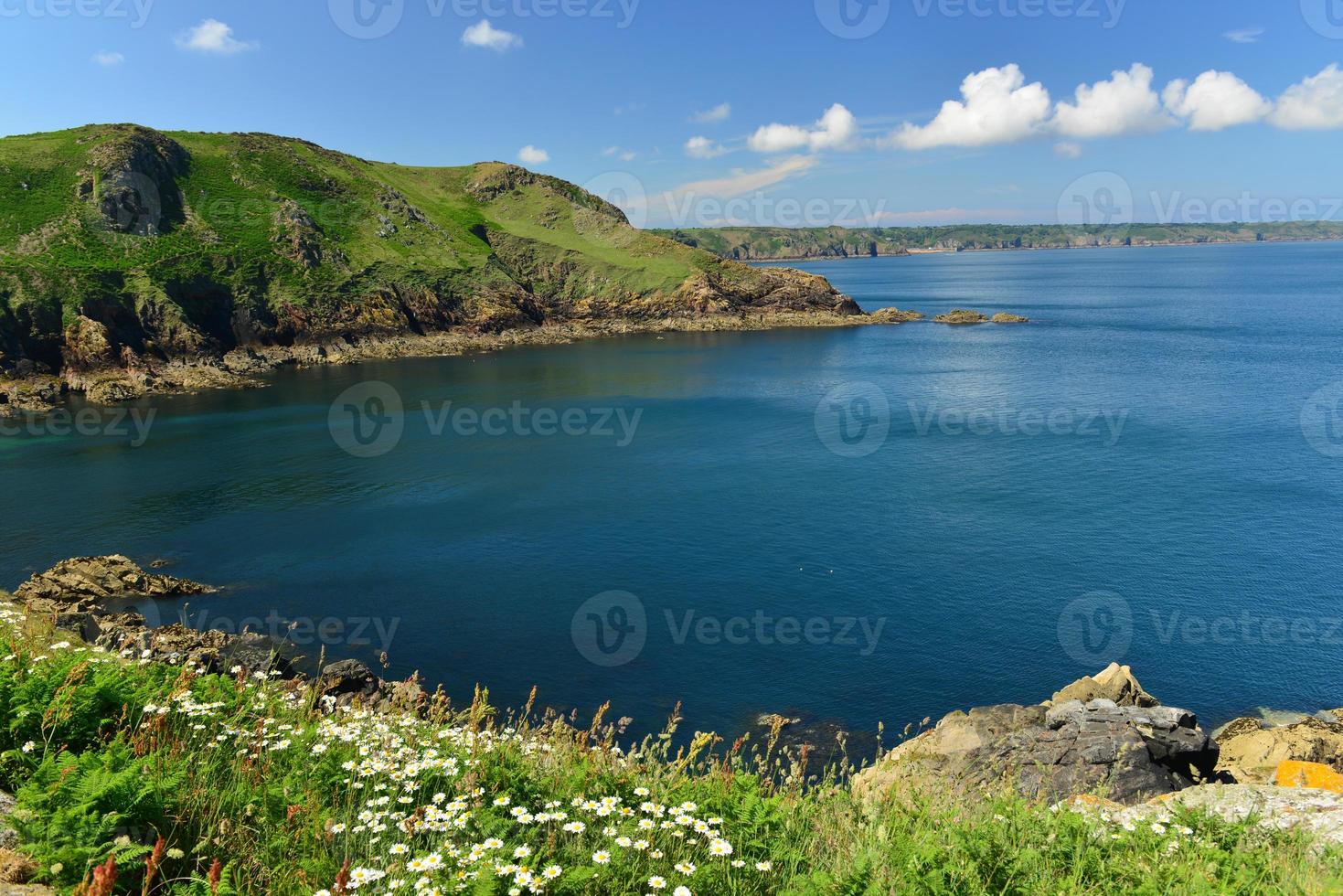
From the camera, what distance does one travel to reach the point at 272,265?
130375mm

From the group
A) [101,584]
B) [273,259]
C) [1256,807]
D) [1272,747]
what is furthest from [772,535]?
[273,259]

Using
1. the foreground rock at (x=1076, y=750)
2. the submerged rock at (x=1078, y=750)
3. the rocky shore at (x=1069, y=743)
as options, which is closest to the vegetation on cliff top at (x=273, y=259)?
the rocky shore at (x=1069, y=743)

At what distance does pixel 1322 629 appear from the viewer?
35844 mm

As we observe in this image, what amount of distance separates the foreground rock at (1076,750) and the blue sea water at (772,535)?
18.9ft

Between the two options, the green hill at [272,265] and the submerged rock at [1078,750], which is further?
the green hill at [272,265]

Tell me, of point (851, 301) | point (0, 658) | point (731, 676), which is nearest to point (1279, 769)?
point (731, 676)

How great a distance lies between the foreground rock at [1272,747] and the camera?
22.9 meters

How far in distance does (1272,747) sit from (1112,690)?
4.81 meters

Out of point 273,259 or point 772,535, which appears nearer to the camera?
point 772,535

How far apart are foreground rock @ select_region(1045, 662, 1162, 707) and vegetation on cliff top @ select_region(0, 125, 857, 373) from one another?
389 ft

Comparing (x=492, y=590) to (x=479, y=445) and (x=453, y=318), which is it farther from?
(x=453, y=318)

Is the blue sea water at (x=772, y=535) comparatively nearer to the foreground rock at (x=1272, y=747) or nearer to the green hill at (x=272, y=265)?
the foreground rock at (x=1272, y=747)

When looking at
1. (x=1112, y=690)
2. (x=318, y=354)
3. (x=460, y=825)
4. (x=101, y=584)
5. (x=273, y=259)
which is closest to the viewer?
(x=460, y=825)

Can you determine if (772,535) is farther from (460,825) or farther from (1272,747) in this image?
(460,825)
